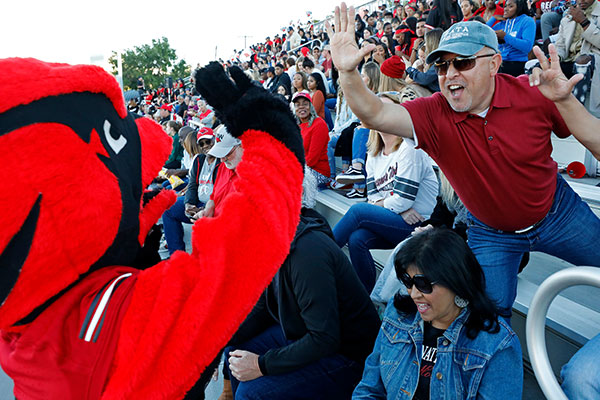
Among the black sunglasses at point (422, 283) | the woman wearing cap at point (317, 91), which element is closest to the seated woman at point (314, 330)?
the black sunglasses at point (422, 283)

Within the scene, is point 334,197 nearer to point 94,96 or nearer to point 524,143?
point 524,143

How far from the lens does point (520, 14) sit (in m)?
4.60

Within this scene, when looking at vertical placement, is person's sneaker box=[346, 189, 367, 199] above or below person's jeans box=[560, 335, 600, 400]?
below

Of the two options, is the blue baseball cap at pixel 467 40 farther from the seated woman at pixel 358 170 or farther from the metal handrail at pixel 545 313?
the seated woman at pixel 358 170

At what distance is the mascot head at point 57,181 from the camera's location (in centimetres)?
75

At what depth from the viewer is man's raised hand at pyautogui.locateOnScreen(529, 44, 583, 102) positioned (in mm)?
1688

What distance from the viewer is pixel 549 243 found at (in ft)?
6.81

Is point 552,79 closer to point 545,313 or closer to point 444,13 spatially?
point 545,313

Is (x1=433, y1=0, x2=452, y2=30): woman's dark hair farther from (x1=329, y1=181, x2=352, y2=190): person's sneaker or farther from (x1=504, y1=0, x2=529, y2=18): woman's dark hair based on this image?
(x1=329, y1=181, x2=352, y2=190): person's sneaker

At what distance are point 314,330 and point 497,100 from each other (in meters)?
1.39

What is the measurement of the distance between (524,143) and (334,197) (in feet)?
9.83

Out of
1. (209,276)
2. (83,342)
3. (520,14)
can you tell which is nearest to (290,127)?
(209,276)

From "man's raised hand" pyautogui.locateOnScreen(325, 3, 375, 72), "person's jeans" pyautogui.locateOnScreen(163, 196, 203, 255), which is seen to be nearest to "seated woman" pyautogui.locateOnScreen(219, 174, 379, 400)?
"man's raised hand" pyautogui.locateOnScreen(325, 3, 375, 72)

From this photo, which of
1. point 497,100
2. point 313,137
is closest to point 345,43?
point 497,100
